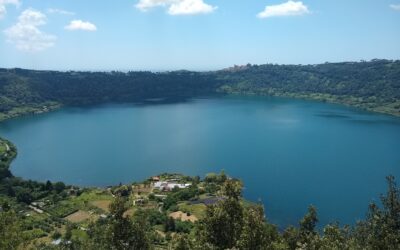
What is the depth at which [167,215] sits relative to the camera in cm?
4100

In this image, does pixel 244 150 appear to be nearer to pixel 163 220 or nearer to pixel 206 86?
pixel 163 220

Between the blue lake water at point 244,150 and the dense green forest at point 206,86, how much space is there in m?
16.9

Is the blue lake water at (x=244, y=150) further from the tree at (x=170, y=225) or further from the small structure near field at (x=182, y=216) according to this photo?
the tree at (x=170, y=225)

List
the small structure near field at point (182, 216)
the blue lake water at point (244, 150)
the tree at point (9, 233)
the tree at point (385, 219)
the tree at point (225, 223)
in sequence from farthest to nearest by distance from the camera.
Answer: the blue lake water at point (244, 150), the small structure near field at point (182, 216), the tree at point (385, 219), the tree at point (9, 233), the tree at point (225, 223)

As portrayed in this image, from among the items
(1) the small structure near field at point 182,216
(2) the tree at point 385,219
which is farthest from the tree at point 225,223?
(1) the small structure near field at point 182,216

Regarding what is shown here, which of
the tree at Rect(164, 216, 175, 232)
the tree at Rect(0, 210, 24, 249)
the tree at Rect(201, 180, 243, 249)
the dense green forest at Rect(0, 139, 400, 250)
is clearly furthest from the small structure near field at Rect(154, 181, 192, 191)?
the tree at Rect(201, 180, 243, 249)

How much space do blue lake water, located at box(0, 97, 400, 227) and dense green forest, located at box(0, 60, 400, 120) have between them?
1688cm

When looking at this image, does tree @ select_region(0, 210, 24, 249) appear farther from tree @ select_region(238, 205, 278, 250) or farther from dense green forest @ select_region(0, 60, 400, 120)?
dense green forest @ select_region(0, 60, 400, 120)

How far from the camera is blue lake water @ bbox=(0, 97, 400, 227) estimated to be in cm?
5097

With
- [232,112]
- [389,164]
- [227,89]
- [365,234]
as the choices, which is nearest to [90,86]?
[227,89]

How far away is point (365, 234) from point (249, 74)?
17686 centimetres

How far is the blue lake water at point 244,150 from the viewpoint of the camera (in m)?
51.0

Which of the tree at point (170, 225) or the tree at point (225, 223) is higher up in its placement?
the tree at point (225, 223)

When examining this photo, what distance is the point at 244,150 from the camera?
71938 mm
